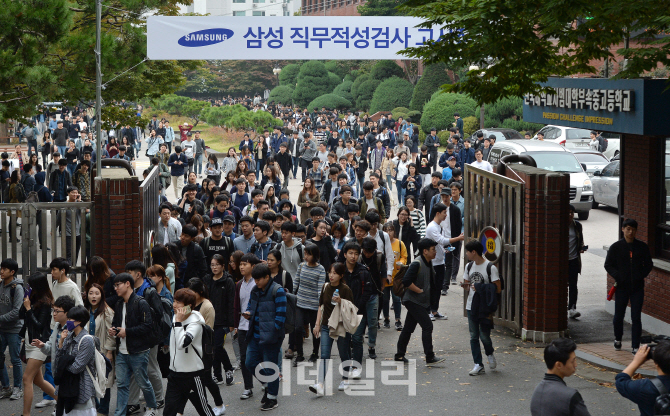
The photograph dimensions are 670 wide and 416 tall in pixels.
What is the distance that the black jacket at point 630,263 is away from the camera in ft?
33.1

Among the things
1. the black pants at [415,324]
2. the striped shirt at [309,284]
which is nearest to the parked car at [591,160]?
the black pants at [415,324]

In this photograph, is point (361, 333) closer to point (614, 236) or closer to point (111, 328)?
point (111, 328)

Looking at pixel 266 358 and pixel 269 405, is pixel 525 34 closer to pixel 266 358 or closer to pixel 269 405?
pixel 266 358

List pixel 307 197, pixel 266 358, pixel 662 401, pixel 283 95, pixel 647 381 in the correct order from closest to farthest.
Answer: pixel 662 401 → pixel 647 381 → pixel 266 358 → pixel 307 197 → pixel 283 95

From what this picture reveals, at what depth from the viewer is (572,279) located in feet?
39.5

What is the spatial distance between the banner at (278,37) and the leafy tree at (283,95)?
47.3 m

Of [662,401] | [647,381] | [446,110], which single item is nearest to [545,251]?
[647,381]

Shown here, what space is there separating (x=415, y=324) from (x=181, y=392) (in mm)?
3490

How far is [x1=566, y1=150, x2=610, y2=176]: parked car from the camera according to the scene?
24.4 meters

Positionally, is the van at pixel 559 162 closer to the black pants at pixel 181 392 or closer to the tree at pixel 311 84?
the black pants at pixel 181 392

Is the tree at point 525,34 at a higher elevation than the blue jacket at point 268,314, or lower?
higher

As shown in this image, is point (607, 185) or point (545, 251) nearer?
point (545, 251)

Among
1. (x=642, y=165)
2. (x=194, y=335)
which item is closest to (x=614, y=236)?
(x=642, y=165)

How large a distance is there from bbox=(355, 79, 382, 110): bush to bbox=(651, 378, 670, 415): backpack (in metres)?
50.7
